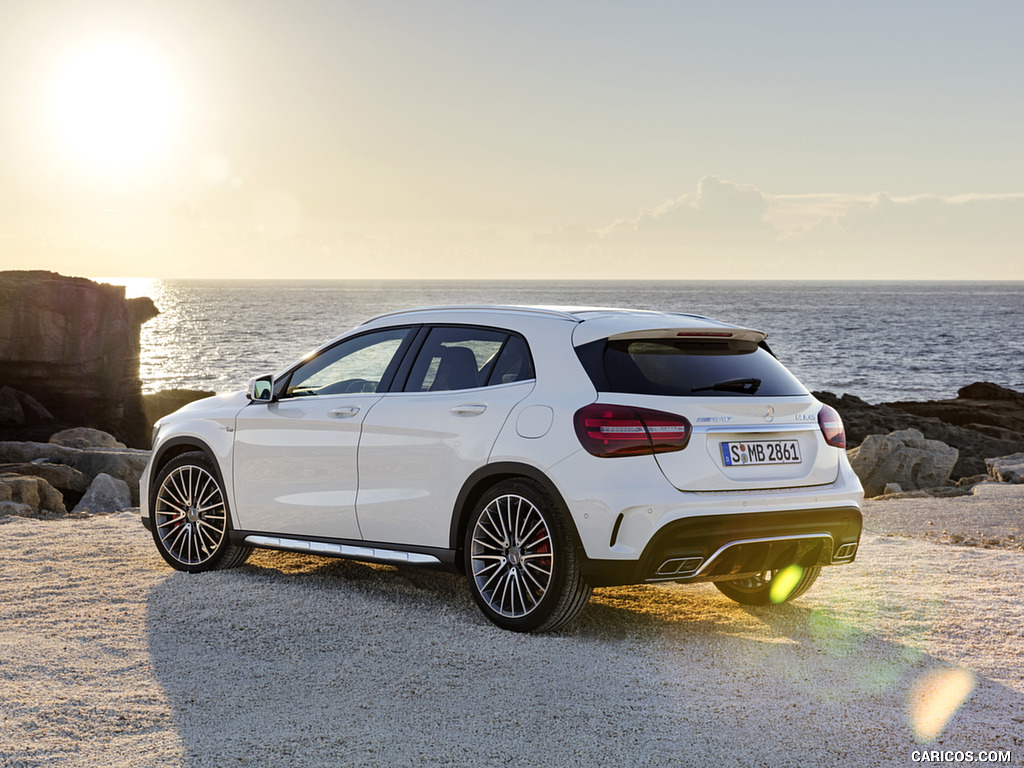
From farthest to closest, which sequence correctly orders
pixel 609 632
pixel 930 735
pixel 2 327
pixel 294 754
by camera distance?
pixel 2 327 < pixel 609 632 < pixel 930 735 < pixel 294 754

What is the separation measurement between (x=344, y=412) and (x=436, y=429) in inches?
31.7

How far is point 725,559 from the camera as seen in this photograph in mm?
5293

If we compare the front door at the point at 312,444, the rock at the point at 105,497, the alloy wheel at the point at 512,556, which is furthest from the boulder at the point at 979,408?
the alloy wheel at the point at 512,556

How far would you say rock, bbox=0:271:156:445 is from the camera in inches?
1387

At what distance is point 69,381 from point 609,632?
34477 millimetres

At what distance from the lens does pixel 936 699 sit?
→ 4.77 meters

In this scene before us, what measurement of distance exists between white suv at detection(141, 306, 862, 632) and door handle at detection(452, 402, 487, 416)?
0.02 metres

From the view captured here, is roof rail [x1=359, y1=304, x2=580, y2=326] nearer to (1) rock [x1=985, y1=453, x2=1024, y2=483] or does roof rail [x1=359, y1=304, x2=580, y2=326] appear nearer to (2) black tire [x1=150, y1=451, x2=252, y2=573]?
(2) black tire [x1=150, y1=451, x2=252, y2=573]

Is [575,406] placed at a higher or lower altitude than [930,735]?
higher

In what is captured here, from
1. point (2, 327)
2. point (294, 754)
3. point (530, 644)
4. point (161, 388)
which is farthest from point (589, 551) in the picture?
point (161, 388)

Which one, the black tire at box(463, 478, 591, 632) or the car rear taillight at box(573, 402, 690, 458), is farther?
the black tire at box(463, 478, 591, 632)

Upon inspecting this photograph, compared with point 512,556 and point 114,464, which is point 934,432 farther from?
point 512,556

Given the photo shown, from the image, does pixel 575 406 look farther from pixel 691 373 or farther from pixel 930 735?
pixel 930 735

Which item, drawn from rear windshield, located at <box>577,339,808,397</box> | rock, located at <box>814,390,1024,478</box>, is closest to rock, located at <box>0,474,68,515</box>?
rear windshield, located at <box>577,339,808,397</box>
